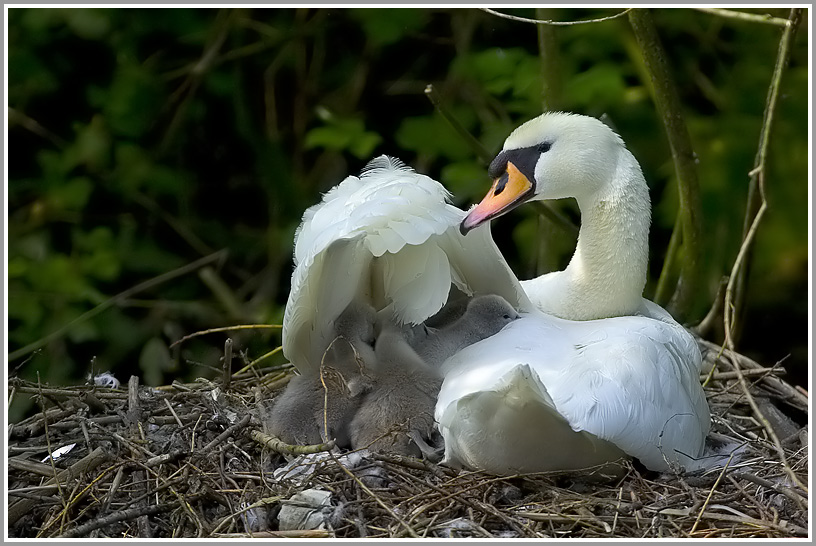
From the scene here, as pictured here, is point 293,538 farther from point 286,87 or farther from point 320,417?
point 286,87

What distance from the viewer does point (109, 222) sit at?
5.66m

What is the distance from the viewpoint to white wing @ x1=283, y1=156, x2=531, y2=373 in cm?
271

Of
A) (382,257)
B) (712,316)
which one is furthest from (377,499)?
(712,316)

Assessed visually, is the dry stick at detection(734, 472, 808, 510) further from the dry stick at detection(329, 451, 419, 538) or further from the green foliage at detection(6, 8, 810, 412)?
the green foliage at detection(6, 8, 810, 412)

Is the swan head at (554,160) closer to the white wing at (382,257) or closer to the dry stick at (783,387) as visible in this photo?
the white wing at (382,257)

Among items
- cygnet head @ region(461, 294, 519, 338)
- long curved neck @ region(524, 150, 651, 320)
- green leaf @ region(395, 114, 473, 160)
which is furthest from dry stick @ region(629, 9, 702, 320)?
green leaf @ region(395, 114, 473, 160)

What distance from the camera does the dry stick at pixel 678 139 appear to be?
3789 millimetres

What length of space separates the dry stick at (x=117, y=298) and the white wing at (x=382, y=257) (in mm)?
2046

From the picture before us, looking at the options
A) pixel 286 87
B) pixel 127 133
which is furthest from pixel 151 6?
pixel 286 87

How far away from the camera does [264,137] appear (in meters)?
5.74

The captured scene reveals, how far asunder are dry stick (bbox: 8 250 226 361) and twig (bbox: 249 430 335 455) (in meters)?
1.90

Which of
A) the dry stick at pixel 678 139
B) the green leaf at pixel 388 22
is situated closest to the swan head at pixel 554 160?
the dry stick at pixel 678 139

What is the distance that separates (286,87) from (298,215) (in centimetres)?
101

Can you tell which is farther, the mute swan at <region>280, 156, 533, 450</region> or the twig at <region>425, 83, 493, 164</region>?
the twig at <region>425, 83, 493, 164</region>
